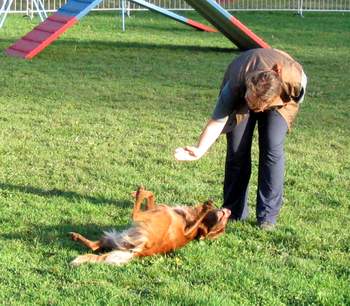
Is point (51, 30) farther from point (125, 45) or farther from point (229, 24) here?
point (229, 24)

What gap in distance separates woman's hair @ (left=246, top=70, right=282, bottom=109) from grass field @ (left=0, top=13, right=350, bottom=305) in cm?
95

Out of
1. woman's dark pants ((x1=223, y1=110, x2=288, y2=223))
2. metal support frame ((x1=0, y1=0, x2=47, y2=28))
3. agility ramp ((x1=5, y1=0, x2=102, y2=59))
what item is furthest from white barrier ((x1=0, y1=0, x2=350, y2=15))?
woman's dark pants ((x1=223, y1=110, x2=288, y2=223))

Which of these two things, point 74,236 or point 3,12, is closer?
point 74,236

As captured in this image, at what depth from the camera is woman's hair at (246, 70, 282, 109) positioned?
4.80m

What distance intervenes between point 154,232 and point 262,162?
119cm

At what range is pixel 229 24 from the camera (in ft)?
44.8

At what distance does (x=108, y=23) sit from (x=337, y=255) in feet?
47.8

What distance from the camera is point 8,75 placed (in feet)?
37.6

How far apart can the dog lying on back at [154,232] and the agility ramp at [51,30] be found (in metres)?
8.28

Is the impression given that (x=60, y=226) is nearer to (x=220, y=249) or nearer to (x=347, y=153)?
(x=220, y=249)

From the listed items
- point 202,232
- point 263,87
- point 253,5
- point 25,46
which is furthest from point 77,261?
point 253,5

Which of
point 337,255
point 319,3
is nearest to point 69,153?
point 337,255

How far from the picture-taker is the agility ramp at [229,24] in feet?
43.5

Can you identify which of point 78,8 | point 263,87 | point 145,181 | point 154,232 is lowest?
point 145,181
